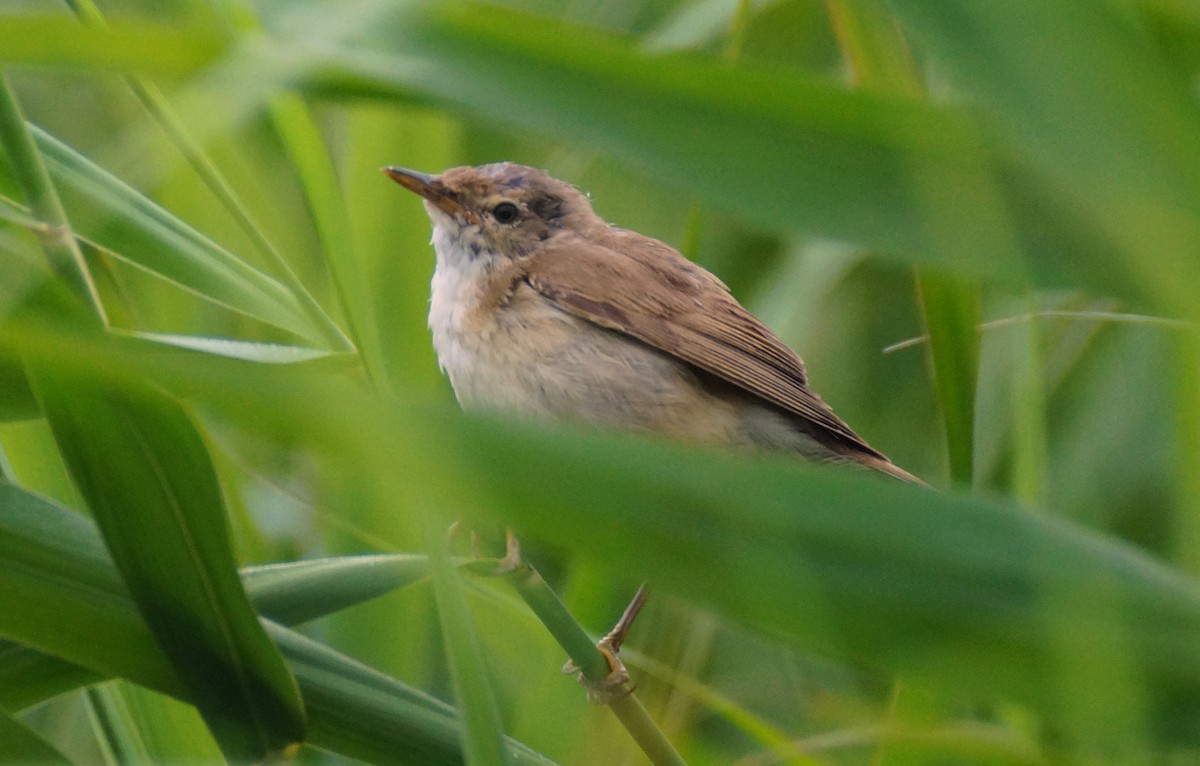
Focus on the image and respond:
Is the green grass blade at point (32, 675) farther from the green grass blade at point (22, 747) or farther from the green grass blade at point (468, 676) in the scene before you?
the green grass blade at point (468, 676)

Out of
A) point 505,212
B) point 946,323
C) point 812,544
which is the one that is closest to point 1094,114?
point 812,544

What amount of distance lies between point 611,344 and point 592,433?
1.83m

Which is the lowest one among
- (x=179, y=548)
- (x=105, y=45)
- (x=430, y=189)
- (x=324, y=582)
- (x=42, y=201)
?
(x=324, y=582)

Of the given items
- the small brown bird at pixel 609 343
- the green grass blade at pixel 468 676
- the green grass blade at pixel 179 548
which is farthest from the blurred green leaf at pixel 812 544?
the small brown bird at pixel 609 343

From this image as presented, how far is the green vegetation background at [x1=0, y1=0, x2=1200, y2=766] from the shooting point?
80cm

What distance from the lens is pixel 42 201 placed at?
45.9 inches

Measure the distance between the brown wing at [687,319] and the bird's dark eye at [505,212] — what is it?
156mm

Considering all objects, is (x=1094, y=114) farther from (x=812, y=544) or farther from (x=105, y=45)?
(x=105, y=45)

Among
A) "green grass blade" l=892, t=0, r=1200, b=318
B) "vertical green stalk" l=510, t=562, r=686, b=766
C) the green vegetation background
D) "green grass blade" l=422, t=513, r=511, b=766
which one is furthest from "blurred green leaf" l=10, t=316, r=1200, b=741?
"vertical green stalk" l=510, t=562, r=686, b=766

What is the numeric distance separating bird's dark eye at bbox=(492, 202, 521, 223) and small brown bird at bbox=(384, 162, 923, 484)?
0.04 m

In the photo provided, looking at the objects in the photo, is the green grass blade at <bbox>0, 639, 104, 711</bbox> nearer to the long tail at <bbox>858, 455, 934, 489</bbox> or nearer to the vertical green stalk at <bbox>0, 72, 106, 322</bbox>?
the vertical green stalk at <bbox>0, 72, 106, 322</bbox>

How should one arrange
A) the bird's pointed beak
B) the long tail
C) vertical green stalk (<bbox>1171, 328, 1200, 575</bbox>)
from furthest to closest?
the bird's pointed beak < the long tail < vertical green stalk (<bbox>1171, 328, 1200, 575</bbox>)

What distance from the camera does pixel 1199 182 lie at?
0.85m

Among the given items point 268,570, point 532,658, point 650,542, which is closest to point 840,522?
point 650,542
